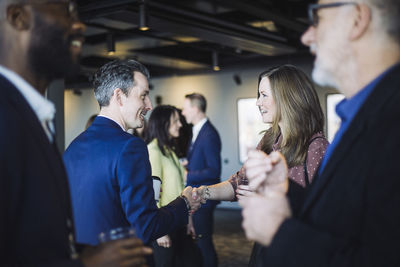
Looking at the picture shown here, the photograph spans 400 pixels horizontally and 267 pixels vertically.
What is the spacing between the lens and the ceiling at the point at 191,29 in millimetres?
4660

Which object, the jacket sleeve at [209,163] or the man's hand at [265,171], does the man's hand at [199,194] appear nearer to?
the man's hand at [265,171]

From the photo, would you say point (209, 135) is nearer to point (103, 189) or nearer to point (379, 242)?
point (103, 189)

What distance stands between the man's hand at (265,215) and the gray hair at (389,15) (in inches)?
20.5

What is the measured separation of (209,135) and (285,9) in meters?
2.78

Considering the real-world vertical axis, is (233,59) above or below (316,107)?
above

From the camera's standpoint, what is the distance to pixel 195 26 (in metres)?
5.35

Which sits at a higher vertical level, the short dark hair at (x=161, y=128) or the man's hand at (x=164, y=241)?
the short dark hair at (x=161, y=128)

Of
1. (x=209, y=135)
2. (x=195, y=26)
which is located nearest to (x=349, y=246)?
(x=209, y=135)

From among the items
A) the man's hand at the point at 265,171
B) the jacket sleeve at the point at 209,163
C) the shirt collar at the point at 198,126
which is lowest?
the jacket sleeve at the point at 209,163

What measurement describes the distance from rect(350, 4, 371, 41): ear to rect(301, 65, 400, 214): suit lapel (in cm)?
13

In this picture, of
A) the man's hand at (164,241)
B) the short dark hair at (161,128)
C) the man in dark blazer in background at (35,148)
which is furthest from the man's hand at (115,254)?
the short dark hair at (161,128)

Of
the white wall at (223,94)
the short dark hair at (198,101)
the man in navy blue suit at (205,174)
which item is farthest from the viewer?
the white wall at (223,94)

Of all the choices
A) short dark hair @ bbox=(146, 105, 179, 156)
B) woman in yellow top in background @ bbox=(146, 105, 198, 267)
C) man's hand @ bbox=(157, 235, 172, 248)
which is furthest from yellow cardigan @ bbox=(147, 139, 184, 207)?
man's hand @ bbox=(157, 235, 172, 248)

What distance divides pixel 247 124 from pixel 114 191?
773cm
